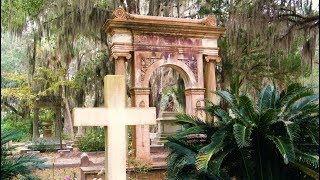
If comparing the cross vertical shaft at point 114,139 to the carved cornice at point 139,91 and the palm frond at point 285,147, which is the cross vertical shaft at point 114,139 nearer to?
the palm frond at point 285,147

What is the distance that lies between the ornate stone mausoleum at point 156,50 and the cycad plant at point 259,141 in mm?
4244

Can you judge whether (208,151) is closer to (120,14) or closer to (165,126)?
(120,14)

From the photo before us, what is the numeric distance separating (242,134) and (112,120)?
183 cm

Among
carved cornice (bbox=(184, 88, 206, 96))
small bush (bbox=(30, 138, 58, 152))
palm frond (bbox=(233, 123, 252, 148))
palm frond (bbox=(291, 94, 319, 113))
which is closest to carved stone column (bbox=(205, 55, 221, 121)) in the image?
carved cornice (bbox=(184, 88, 206, 96))

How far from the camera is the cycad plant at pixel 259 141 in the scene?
5.09 meters

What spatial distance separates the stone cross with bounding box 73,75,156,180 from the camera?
4.15 metres

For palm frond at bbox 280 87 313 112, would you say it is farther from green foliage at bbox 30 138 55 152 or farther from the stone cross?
green foliage at bbox 30 138 55 152

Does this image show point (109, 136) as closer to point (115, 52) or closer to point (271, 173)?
point (271, 173)

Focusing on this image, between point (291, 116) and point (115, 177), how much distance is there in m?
2.78

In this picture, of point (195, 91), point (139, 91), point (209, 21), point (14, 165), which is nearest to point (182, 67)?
point (195, 91)

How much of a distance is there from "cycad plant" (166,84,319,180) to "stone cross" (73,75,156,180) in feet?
4.61

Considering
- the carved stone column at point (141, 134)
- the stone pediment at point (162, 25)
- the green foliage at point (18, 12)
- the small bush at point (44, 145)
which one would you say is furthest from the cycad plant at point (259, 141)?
the small bush at point (44, 145)

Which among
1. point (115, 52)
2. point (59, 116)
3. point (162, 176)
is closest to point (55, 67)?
point (59, 116)

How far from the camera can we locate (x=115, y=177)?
13.7ft
